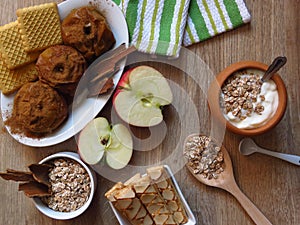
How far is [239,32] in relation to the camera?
4.79 feet

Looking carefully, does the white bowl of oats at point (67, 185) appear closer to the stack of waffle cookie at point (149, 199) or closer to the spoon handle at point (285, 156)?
the stack of waffle cookie at point (149, 199)

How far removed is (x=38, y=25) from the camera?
139 cm

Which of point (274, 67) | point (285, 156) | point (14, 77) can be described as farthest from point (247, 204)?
point (14, 77)

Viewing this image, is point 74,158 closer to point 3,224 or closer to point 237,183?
point 3,224

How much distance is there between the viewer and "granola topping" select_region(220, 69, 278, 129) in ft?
4.42

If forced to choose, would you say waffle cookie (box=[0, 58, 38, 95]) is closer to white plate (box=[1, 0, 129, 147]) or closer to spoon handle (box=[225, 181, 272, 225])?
white plate (box=[1, 0, 129, 147])

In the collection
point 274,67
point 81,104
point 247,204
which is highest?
point 274,67

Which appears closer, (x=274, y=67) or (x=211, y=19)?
(x=274, y=67)

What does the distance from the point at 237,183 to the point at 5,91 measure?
2.21 ft

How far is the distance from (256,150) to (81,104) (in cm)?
49

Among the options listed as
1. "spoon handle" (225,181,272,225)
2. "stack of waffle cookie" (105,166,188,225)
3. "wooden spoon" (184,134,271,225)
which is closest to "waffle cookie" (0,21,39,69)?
"stack of waffle cookie" (105,166,188,225)

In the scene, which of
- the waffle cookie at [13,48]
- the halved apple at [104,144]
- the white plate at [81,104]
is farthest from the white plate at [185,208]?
the waffle cookie at [13,48]

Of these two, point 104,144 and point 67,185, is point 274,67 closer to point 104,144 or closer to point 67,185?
point 104,144

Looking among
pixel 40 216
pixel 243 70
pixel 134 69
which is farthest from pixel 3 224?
pixel 243 70
